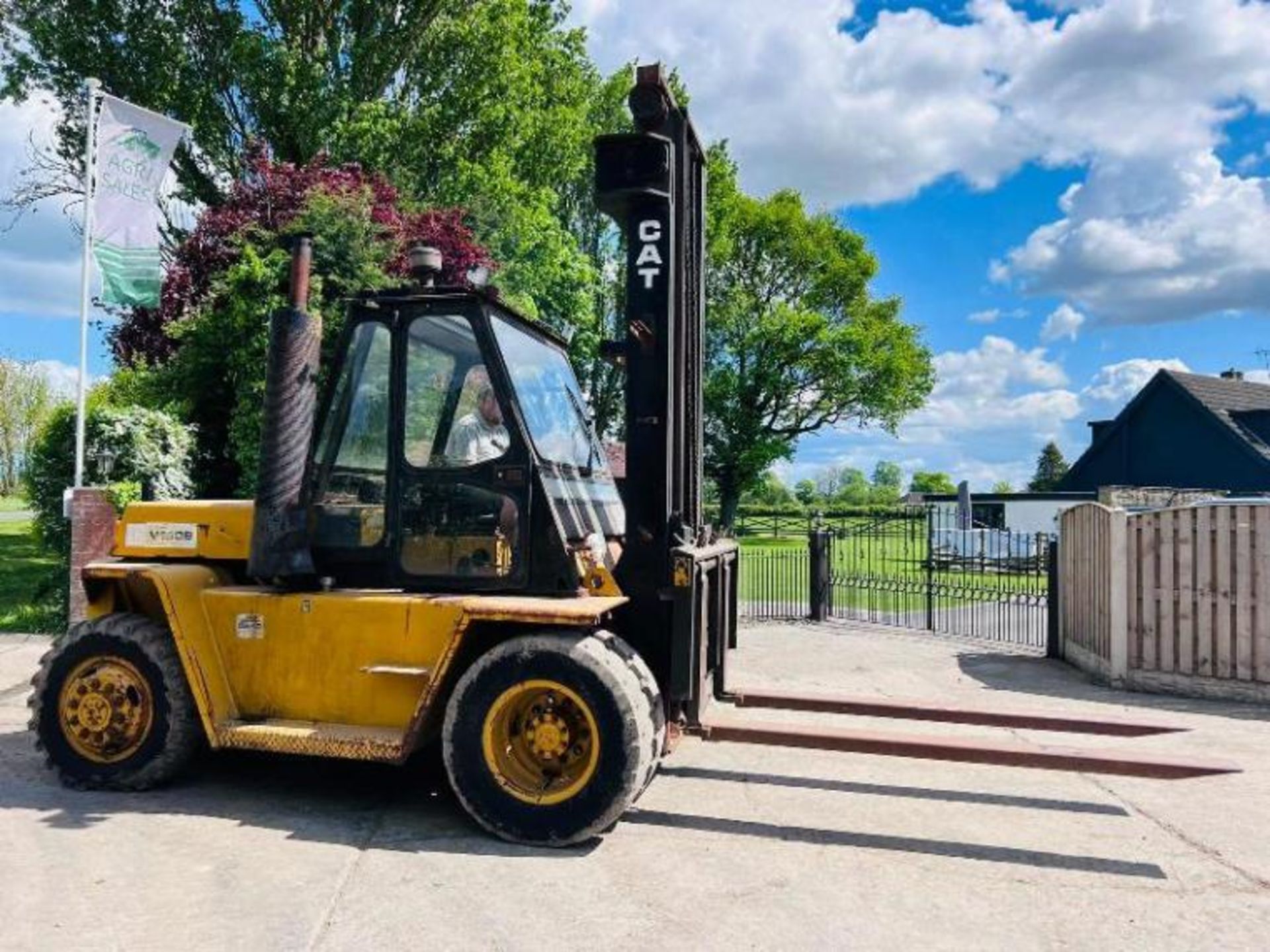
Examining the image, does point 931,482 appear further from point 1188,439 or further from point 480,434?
point 480,434

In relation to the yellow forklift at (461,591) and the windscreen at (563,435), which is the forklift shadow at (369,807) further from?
the windscreen at (563,435)

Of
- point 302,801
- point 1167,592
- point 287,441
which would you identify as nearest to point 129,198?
point 287,441

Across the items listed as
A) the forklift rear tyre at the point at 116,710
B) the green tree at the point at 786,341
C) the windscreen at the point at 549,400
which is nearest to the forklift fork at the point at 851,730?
the windscreen at the point at 549,400

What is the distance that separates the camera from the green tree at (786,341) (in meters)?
37.6

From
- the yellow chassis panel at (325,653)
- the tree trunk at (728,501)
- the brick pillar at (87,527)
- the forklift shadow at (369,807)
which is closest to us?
the forklift shadow at (369,807)

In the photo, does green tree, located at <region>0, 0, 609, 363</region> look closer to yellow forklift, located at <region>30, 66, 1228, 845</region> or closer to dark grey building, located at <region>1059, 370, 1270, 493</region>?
yellow forklift, located at <region>30, 66, 1228, 845</region>

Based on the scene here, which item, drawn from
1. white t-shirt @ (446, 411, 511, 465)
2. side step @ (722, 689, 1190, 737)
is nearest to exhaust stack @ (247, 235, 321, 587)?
white t-shirt @ (446, 411, 511, 465)

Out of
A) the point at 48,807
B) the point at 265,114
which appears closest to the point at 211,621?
the point at 48,807

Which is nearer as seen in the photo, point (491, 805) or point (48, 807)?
point (491, 805)

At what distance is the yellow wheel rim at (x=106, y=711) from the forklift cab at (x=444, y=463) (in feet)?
4.42

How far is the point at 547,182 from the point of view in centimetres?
2331

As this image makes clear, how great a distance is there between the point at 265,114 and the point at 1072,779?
18350 mm

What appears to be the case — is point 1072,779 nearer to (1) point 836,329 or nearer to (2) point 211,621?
(2) point 211,621

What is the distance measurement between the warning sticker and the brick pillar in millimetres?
5074
